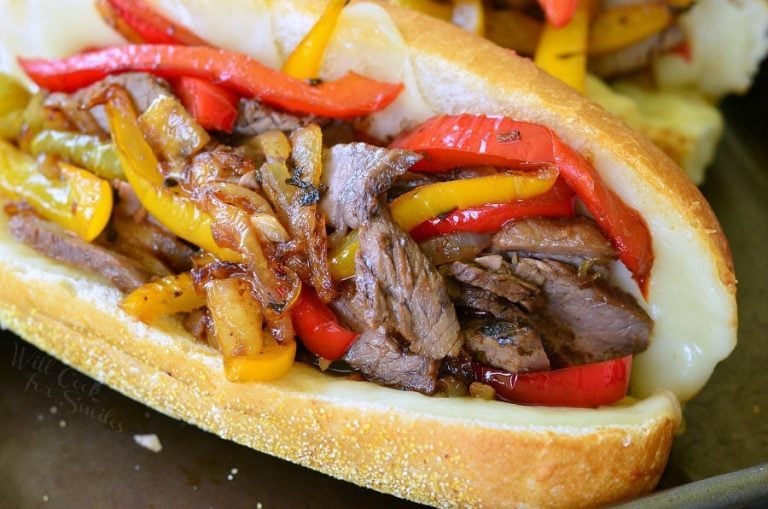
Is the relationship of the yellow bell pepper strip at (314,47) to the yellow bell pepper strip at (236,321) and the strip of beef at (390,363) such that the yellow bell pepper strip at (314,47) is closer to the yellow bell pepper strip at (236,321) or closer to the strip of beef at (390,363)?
the yellow bell pepper strip at (236,321)

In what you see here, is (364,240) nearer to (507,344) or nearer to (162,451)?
(507,344)

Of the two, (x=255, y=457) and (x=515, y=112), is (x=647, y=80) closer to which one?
(x=515, y=112)

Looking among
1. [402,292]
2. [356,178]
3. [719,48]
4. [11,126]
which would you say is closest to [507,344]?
[402,292]

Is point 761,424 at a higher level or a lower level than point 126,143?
lower

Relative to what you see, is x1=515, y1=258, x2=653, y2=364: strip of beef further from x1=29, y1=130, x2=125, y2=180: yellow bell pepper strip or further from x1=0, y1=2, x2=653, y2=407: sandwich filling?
x1=29, y1=130, x2=125, y2=180: yellow bell pepper strip

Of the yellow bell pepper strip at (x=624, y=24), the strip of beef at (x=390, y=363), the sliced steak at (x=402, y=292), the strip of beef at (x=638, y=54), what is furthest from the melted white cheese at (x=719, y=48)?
the strip of beef at (x=390, y=363)

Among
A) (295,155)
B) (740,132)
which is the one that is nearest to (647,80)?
(740,132)
